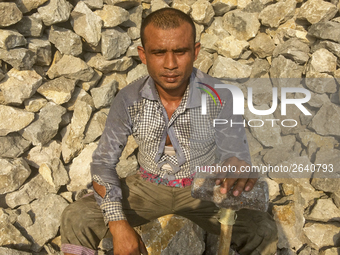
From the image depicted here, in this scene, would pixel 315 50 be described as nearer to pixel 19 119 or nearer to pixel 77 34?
pixel 77 34

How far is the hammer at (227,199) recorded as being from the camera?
1.98m

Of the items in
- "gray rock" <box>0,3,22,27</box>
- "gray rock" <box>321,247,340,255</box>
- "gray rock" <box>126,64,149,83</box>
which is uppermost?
"gray rock" <box>0,3,22,27</box>

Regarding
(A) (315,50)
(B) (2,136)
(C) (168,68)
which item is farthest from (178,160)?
(A) (315,50)

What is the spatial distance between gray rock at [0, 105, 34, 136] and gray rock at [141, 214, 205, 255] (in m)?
1.81

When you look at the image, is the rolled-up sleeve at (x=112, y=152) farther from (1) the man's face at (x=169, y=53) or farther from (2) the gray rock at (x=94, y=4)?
(2) the gray rock at (x=94, y=4)

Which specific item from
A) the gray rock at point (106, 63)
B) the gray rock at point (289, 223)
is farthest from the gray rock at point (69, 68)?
the gray rock at point (289, 223)

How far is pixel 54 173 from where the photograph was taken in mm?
3549

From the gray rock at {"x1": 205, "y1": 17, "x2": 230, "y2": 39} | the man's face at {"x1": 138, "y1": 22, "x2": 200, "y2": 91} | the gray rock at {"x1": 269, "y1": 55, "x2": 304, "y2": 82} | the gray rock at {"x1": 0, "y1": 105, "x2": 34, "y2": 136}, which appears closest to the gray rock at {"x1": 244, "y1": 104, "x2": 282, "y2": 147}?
the gray rock at {"x1": 269, "y1": 55, "x2": 304, "y2": 82}

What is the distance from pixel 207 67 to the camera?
4.16 meters

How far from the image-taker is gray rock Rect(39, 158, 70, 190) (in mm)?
3523

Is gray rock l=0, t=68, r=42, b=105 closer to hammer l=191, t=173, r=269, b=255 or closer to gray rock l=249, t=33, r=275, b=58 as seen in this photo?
hammer l=191, t=173, r=269, b=255

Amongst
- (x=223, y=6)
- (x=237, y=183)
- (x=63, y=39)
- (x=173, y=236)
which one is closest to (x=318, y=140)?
(x=223, y=6)

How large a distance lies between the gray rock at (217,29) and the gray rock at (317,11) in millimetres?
1077

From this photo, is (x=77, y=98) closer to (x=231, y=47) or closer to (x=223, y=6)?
(x=231, y=47)
